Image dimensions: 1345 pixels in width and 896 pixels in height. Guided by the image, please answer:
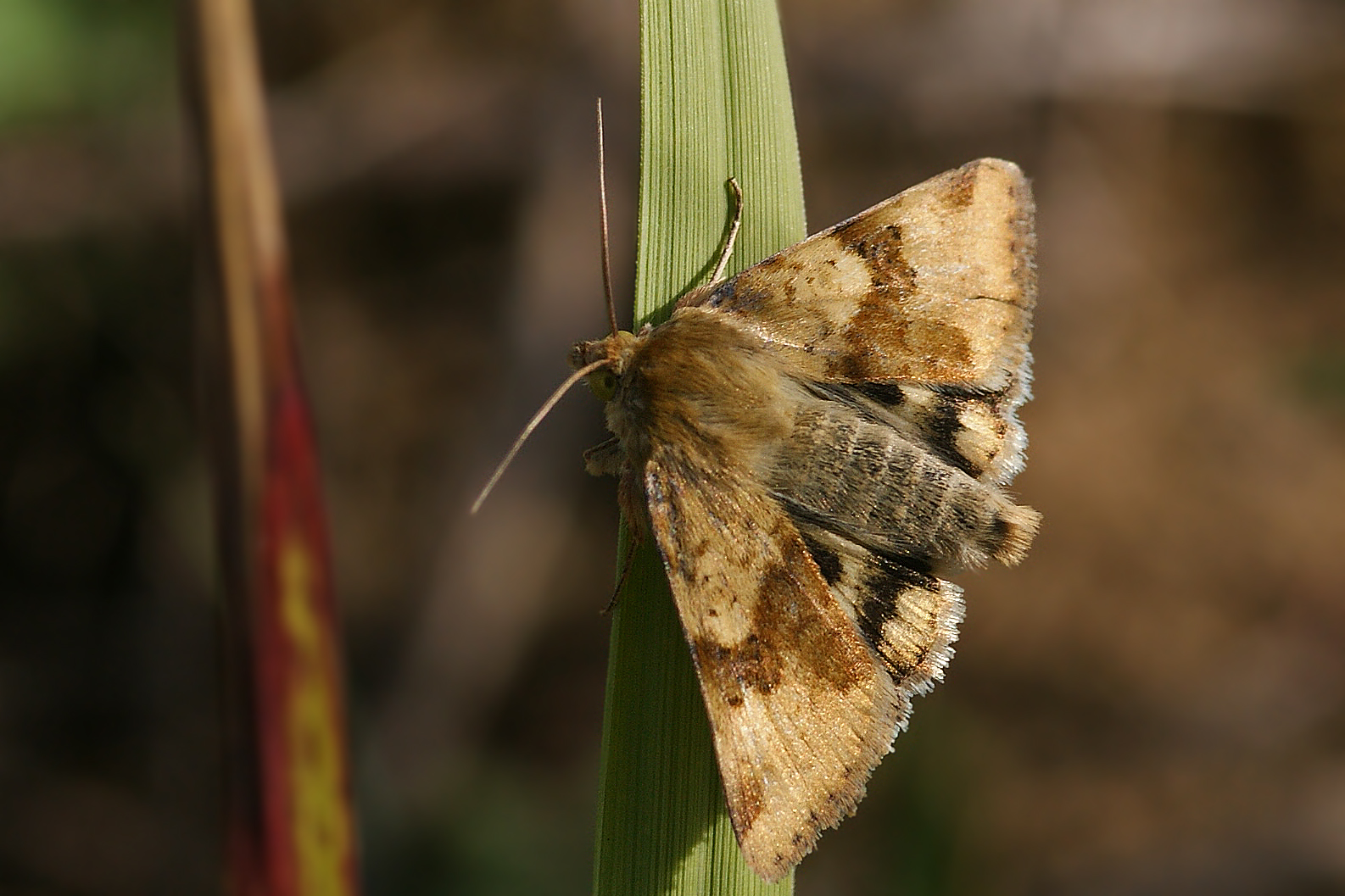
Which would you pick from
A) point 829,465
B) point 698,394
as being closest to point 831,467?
point 829,465

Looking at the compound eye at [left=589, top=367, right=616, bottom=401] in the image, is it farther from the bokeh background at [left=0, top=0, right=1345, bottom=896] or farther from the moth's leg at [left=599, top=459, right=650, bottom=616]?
the bokeh background at [left=0, top=0, right=1345, bottom=896]

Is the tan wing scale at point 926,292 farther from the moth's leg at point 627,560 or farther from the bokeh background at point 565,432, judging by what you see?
the bokeh background at point 565,432

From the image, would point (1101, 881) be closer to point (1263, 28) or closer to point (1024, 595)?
point (1024, 595)

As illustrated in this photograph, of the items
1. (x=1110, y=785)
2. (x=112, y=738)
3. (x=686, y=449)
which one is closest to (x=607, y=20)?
(x=686, y=449)

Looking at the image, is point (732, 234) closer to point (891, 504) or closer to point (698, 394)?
point (698, 394)

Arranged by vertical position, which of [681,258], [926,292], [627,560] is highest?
[681,258]
